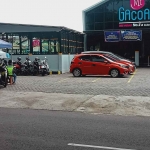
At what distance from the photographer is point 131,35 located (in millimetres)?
31062

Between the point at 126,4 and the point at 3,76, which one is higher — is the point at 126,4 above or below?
above

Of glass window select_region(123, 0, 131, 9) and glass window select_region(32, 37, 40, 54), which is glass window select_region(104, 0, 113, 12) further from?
glass window select_region(32, 37, 40, 54)

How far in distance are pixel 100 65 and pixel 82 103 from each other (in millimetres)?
9623

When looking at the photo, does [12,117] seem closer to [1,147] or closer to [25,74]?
[1,147]

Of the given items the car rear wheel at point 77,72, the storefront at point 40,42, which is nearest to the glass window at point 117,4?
the storefront at point 40,42

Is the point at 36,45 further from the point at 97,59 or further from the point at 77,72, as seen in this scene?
the point at 97,59

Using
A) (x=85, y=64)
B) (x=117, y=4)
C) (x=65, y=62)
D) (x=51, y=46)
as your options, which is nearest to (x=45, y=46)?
(x=51, y=46)

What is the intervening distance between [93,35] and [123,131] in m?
27.0

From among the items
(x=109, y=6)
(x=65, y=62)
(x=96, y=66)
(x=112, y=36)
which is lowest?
(x=96, y=66)

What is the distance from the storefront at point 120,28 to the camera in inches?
1224

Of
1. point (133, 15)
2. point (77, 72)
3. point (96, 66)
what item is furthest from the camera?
point (133, 15)

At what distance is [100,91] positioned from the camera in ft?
44.0

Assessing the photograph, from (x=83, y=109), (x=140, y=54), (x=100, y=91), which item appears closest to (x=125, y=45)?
(x=140, y=54)

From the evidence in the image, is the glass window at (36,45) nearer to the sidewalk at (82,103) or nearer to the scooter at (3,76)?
the scooter at (3,76)
